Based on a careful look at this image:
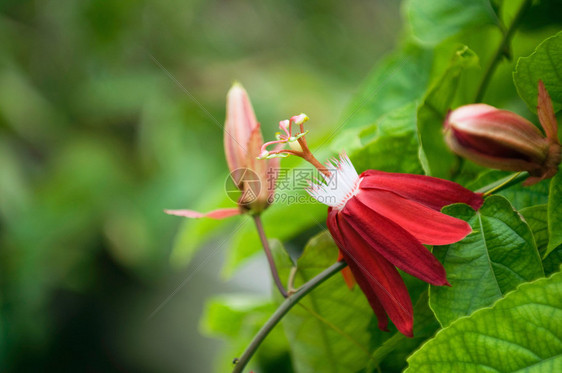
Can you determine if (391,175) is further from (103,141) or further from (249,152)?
(103,141)

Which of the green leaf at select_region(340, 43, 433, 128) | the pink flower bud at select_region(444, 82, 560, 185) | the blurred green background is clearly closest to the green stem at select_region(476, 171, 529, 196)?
the pink flower bud at select_region(444, 82, 560, 185)

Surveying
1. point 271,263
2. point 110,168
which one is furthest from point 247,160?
point 110,168

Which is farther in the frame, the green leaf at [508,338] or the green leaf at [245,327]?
the green leaf at [245,327]

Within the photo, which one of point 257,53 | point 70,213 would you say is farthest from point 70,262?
point 257,53

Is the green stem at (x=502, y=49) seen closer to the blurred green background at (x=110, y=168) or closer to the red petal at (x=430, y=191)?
the red petal at (x=430, y=191)

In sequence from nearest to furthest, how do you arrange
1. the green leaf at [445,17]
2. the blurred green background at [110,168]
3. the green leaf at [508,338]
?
the green leaf at [508,338] → the green leaf at [445,17] → the blurred green background at [110,168]

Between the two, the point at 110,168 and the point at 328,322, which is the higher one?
the point at 110,168

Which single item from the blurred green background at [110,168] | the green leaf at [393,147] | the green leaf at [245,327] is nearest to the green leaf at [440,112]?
the green leaf at [393,147]

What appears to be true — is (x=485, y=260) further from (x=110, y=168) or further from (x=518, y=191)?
(x=110, y=168)
